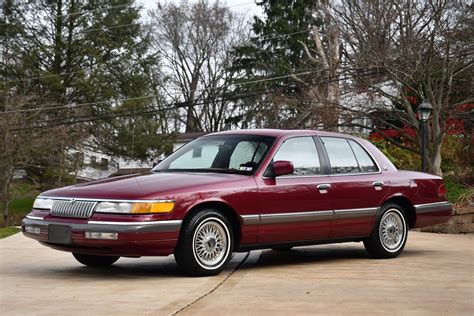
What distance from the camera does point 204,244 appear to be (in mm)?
7969

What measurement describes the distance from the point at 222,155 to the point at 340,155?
1.59 meters

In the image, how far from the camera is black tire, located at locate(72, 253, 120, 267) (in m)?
8.82

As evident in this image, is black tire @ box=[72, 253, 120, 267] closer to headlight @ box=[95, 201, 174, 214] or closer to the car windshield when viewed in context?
the car windshield

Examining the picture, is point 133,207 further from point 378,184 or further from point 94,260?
point 378,184

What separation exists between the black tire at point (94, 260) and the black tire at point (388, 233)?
3080 mm

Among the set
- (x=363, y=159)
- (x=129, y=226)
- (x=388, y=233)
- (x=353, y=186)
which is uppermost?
(x=363, y=159)

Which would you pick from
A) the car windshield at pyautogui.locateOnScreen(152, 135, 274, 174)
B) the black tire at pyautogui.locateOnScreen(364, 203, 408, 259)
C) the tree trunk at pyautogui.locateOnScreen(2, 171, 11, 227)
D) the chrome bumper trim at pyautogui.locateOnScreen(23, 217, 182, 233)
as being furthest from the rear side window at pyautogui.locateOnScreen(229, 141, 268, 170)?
the tree trunk at pyautogui.locateOnScreen(2, 171, 11, 227)

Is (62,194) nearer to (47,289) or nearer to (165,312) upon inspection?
(47,289)

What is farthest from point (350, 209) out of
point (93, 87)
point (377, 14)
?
point (93, 87)

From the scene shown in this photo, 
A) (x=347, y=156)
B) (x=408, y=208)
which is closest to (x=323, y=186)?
(x=347, y=156)

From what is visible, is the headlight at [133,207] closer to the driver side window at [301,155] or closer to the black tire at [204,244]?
the black tire at [204,244]

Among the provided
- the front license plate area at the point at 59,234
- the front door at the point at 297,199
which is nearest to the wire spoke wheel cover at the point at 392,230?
the front door at the point at 297,199

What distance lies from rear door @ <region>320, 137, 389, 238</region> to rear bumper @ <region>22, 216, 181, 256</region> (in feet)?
7.67

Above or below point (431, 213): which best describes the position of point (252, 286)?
below
